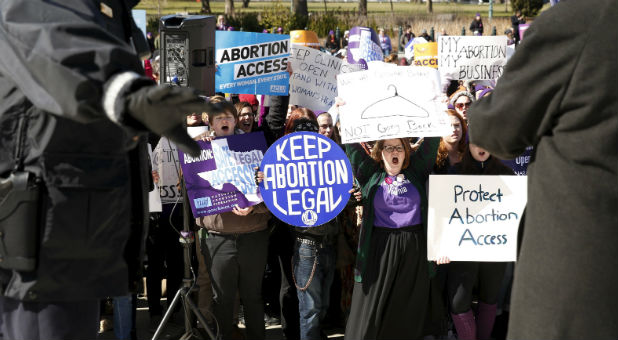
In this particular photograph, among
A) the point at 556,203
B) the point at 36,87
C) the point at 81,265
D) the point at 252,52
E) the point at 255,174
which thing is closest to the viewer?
the point at 36,87

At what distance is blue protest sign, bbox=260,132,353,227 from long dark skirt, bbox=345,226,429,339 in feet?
1.44

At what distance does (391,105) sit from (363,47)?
4.27 metres

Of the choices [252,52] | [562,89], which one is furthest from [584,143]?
[252,52]

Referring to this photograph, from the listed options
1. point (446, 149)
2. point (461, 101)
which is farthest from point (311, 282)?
point (461, 101)

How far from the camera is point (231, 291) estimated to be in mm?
5738

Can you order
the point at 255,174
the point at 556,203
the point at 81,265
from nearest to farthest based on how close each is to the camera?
1. the point at 81,265
2. the point at 556,203
3. the point at 255,174

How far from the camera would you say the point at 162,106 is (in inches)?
75.5

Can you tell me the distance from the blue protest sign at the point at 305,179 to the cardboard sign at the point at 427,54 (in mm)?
5447

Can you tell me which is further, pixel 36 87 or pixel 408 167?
pixel 408 167

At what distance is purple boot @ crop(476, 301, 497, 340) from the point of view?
19.2 ft

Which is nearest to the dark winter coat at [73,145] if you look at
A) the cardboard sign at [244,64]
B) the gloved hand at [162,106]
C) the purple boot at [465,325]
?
the gloved hand at [162,106]

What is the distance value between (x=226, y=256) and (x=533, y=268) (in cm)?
333

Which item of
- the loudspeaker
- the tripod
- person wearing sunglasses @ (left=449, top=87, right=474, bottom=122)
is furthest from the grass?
the tripod

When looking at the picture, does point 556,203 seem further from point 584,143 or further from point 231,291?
point 231,291
